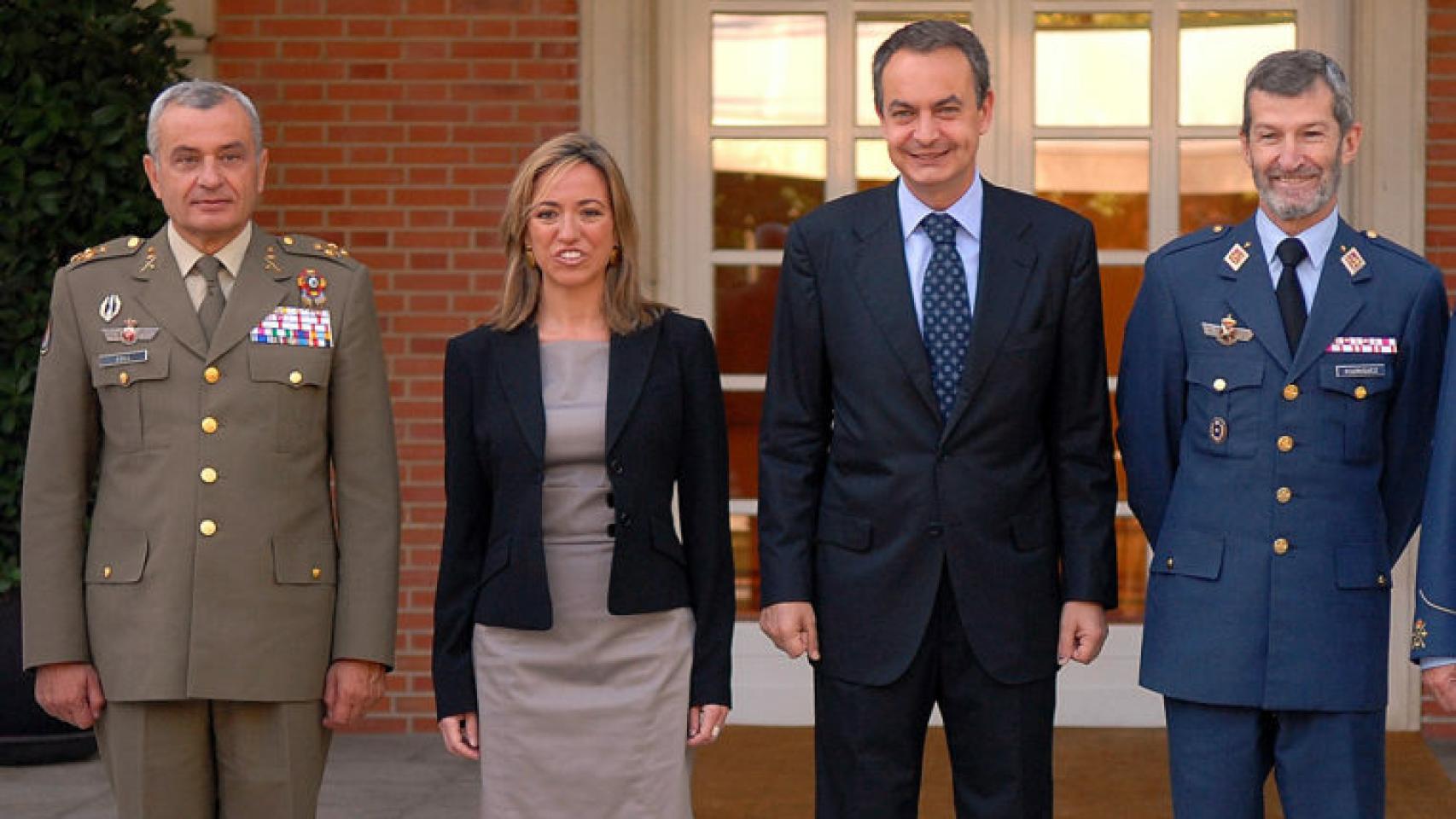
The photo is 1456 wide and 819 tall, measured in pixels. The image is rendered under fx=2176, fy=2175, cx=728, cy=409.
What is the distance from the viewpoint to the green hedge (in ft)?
19.3

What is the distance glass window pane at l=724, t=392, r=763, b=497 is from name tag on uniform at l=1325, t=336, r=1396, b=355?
10.5 ft

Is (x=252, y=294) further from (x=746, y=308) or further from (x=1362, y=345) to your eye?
(x=746, y=308)

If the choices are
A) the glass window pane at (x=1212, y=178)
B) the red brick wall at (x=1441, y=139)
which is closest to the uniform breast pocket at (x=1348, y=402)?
the red brick wall at (x=1441, y=139)

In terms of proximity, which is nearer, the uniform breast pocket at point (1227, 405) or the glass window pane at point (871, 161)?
the uniform breast pocket at point (1227, 405)

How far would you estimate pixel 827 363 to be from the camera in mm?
3760

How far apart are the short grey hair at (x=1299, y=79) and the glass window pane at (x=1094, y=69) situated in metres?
2.98

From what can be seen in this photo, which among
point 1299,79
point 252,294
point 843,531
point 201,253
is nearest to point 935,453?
point 843,531

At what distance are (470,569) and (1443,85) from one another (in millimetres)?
3799

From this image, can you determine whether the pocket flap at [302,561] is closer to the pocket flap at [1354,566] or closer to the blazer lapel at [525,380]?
the blazer lapel at [525,380]

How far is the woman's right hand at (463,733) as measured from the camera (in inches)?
144

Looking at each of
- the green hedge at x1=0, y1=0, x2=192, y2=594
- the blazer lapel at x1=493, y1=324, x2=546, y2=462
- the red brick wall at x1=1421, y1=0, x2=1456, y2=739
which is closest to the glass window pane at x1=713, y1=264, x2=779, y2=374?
the green hedge at x1=0, y1=0, x2=192, y2=594

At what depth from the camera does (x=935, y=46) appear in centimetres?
365

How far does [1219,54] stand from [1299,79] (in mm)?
3073

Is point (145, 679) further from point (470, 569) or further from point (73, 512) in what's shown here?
point (470, 569)
